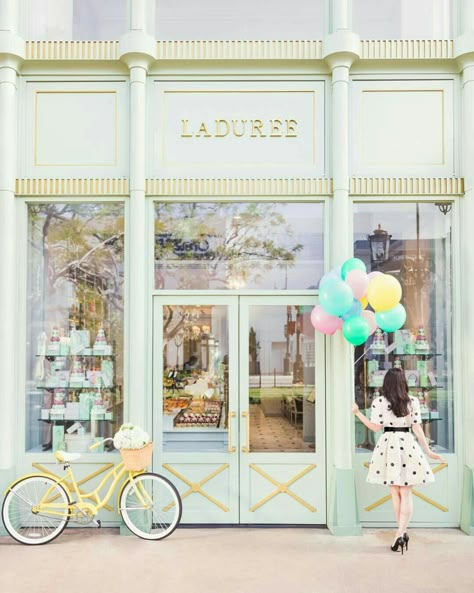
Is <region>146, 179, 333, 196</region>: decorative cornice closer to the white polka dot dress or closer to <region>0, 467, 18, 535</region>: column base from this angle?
the white polka dot dress

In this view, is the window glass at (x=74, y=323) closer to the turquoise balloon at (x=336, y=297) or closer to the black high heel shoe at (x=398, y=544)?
the turquoise balloon at (x=336, y=297)

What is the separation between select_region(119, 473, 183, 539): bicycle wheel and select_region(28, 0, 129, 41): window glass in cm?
446

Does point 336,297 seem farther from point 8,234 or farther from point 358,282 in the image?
point 8,234

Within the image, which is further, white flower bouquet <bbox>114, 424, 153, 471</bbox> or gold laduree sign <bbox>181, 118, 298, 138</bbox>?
gold laduree sign <bbox>181, 118, 298, 138</bbox>

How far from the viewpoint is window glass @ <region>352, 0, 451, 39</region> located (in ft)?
20.5

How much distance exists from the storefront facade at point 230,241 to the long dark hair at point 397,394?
0.65 m

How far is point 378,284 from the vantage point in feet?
17.8

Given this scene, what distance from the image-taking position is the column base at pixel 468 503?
5.75m

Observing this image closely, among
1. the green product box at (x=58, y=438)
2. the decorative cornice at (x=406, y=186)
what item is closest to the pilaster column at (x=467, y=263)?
the decorative cornice at (x=406, y=186)

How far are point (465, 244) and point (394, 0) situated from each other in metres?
2.68

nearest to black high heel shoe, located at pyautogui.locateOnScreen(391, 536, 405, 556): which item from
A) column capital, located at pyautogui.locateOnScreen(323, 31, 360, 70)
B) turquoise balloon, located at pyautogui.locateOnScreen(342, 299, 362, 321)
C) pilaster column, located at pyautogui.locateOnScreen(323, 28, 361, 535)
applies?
pilaster column, located at pyautogui.locateOnScreen(323, 28, 361, 535)

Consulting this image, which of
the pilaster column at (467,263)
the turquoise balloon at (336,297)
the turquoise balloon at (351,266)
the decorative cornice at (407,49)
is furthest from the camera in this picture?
the decorative cornice at (407,49)

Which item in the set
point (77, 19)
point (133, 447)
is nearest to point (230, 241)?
point (133, 447)

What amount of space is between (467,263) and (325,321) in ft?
5.30
